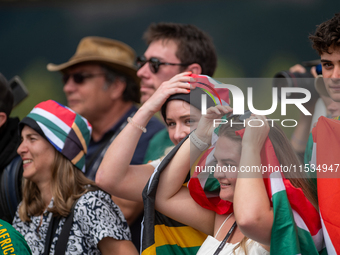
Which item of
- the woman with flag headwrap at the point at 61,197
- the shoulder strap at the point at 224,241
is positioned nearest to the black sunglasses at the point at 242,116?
the shoulder strap at the point at 224,241

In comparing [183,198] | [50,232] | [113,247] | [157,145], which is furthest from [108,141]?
[183,198]

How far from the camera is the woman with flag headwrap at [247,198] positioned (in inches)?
56.8

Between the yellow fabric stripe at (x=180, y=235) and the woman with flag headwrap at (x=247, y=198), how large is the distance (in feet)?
0.18

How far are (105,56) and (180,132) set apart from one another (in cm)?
183

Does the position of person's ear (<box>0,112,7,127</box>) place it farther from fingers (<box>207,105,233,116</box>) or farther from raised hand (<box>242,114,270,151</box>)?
raised hand (<box>242,114,270,151</box>)

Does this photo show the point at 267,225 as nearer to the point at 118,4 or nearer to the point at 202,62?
the point at 202,62

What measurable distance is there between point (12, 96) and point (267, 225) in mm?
2189

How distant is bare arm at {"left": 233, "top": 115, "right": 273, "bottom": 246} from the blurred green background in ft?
9.99

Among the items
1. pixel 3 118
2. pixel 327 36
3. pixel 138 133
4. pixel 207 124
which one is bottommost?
pixel 3 118

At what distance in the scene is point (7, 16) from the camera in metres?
5.29

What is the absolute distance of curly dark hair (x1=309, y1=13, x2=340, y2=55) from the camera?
5.57ft

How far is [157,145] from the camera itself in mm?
2781

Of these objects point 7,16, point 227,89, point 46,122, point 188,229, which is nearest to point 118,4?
point 7,16

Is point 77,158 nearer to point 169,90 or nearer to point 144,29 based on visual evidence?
point 169,90
